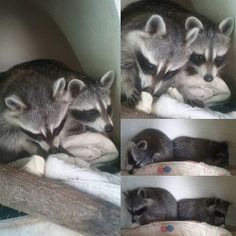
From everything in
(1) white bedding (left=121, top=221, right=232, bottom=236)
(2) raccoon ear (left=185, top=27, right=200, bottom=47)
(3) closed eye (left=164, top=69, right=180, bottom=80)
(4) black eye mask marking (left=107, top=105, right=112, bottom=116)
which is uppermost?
(2) raccoon ear (left=185, top=27, right=200, bottom=47)

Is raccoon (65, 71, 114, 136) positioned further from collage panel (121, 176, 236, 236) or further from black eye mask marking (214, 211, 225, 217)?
black eye mask marking (214, 211, 225, 217)

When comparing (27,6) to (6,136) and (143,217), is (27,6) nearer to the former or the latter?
(6,136)

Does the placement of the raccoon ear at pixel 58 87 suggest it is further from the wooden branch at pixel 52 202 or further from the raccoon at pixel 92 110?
the wooden branch at pixel 52 202

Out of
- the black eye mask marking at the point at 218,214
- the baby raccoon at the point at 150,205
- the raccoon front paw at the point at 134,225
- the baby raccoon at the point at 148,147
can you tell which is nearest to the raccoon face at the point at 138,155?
the baby raccoon at the point at 148,147

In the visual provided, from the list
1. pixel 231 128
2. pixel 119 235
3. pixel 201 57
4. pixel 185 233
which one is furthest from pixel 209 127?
pixel 119 235

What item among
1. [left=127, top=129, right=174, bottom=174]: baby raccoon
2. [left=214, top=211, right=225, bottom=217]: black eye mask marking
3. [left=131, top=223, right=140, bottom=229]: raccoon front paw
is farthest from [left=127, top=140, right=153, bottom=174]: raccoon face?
[left=214, top=211, right=225, bottom=217]: black eye mask marking

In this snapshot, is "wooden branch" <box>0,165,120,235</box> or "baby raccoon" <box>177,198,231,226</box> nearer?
"wooden branch" <box>0,165,120,235</box>

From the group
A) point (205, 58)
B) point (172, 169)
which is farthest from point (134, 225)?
point (205, 58)
